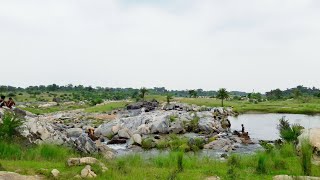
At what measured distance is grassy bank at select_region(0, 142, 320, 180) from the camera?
1657 cm

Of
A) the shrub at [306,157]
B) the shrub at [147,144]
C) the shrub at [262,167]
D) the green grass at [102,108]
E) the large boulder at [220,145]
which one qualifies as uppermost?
the shrub at [306,157]

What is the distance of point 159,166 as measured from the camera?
68.2 ft

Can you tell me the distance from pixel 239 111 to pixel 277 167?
89.0 meters

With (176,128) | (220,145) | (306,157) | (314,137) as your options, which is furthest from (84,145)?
(176,128)

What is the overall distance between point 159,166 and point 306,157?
7.69 m

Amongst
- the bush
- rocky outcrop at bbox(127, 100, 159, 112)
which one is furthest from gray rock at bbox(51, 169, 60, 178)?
rocky outcrop at bbox(127, 100, 159, 112)

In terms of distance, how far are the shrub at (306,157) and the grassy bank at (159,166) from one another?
319mm

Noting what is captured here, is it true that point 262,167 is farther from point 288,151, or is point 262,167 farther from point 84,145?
point 84,145

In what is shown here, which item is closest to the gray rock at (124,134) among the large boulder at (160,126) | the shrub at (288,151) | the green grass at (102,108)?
the large boulder at (160,126)

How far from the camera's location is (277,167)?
20.5 meters

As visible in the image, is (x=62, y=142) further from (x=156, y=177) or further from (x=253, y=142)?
(x=253, y=142)

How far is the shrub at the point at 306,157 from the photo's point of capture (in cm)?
1709

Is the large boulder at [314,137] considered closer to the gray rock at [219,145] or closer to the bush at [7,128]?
the gray rock at [219,145]

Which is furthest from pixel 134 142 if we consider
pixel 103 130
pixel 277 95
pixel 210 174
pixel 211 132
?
pixel 277 95
